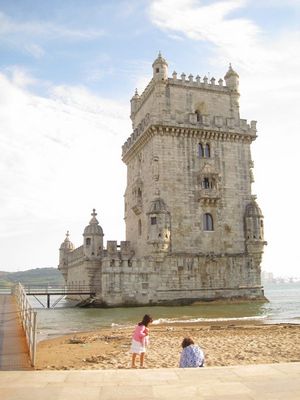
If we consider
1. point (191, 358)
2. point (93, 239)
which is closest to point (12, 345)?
point (191, 358)

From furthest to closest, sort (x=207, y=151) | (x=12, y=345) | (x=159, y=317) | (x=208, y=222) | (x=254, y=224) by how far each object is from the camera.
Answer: (x=207, y=151) < (x=254, y=224) < (x=208, y=222) < (x=159, y=317) < (x=12, y=345)

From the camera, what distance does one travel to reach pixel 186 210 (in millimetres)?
39094

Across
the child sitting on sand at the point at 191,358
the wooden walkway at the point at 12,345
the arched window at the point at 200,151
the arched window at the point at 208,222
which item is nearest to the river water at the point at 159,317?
the wooden walkway at the point at 12,345

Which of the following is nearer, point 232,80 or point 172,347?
point 172,347

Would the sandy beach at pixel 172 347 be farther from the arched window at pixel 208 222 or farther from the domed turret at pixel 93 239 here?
the domed turret at pixel 93 239

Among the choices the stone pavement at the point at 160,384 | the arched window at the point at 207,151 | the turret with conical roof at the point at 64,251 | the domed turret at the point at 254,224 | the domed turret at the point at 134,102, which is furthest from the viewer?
the turret with conical roof at the point at 64,251

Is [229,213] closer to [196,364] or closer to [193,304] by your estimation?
[193,304]

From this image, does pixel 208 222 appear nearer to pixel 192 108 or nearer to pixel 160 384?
pixel 192 108

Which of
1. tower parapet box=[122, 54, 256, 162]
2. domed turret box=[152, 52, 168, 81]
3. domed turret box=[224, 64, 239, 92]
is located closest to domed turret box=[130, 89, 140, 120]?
tower parapet box=[122, 54, 256, 162]

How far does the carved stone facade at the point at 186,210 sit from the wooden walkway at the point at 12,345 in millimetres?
17880

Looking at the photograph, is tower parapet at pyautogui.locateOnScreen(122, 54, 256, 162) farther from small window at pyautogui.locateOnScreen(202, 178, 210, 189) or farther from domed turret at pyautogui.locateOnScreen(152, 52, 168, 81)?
small window at pyautogui.locateOnScreen(202, 178, 210, 189)

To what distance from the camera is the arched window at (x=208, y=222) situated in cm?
3970

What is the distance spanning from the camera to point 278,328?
74.6ft

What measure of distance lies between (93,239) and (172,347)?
89.6 ft
